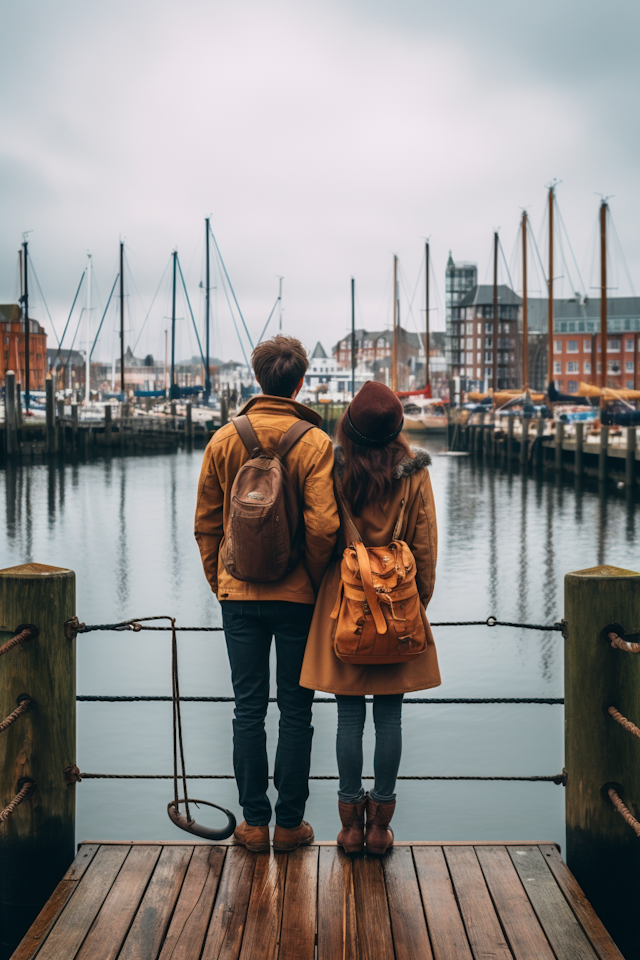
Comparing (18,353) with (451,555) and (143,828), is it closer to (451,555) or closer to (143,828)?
(451,555)

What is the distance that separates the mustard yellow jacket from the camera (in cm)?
298

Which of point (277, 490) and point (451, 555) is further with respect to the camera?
point (451, 555)

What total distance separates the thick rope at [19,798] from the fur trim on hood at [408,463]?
1505mm

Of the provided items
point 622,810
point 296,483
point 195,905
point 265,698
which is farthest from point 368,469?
point 195,905

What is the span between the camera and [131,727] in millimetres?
8922

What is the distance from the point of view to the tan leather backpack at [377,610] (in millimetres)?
2861

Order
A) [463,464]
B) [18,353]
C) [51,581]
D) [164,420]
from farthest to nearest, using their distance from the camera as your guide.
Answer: [18,353]
[164,420]
[463,464]
[51,581]

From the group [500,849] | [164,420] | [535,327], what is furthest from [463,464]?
[535,327]

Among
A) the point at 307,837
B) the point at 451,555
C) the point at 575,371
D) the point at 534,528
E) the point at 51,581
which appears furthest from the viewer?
the point at 575,371

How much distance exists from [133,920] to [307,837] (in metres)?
0.71

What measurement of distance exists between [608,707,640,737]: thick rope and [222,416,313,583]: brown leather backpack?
1.17 meters

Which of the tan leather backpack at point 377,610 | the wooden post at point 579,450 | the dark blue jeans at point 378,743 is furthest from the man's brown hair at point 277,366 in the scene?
the wooden post at point 579,450

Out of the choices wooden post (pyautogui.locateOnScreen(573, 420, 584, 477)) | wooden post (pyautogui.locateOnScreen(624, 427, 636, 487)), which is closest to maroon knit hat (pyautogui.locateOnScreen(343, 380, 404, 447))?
wooden post (pyautogui.locateOnScreen(624, 427, 636, 487))

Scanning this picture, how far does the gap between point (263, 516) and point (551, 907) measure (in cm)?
157
